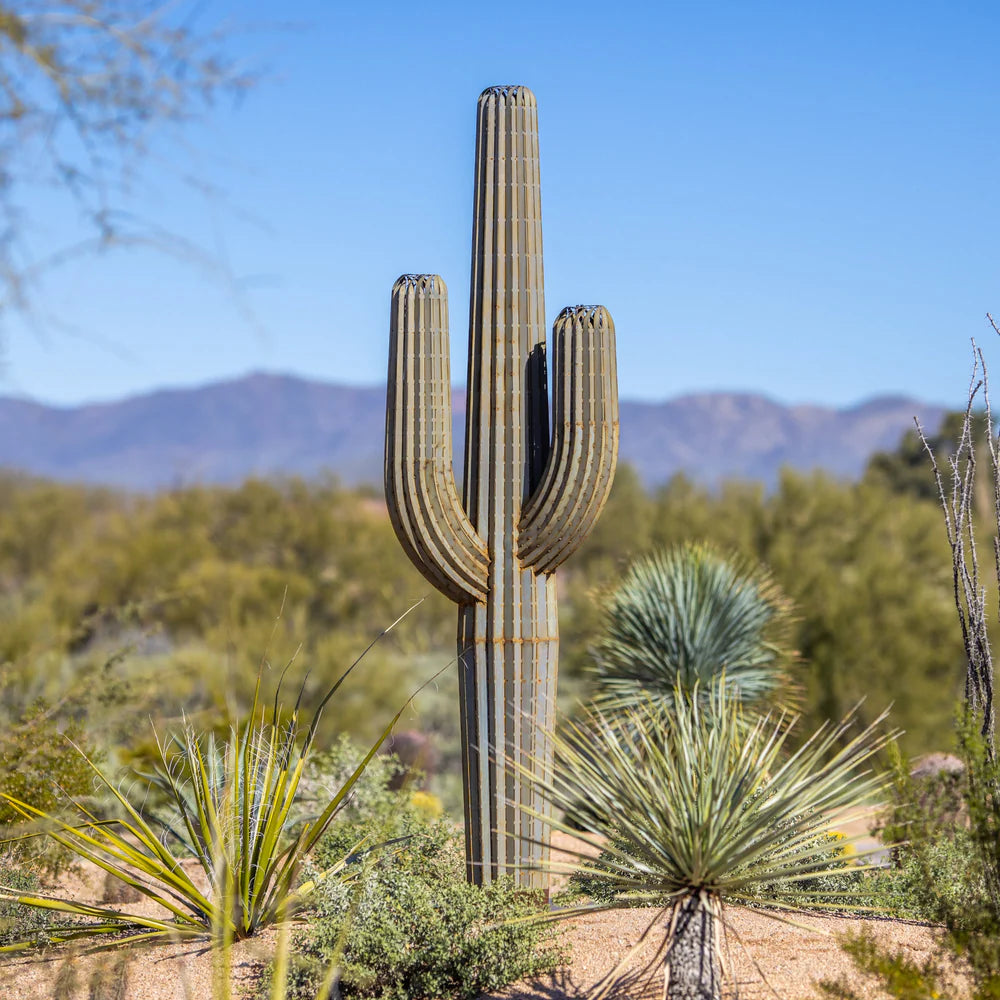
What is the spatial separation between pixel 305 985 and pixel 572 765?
1520 mm

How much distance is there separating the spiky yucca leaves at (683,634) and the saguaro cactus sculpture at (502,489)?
411cm

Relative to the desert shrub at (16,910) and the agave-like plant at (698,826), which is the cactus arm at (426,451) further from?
the desert shrub at (16,910)

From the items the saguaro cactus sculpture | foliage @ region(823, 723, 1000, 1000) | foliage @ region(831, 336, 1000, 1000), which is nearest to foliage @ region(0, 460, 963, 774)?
the saguaro cactus sculpture

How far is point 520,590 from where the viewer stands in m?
6.05

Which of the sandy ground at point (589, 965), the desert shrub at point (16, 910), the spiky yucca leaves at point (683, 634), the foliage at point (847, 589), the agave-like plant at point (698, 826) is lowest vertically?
the sandy ground at point (589, 965)

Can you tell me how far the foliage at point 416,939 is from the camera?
16.1ft

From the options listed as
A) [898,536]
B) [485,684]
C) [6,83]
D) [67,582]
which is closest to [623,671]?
[485,684]

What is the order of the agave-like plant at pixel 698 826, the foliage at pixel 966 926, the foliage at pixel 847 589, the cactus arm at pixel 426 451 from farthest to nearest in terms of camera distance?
the foliage at pixel 847 589 → the cactus arm at pixel 426 451 → the agave-like plant at pixel 698 826 → the foliage at pixel 966 926

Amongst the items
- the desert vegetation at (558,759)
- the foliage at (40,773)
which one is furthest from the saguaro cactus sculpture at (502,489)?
the foliage at (40,773)

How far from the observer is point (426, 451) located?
19.5ft

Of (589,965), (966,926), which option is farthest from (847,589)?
(966,926)

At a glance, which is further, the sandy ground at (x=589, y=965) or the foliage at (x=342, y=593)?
the foliage at (x=342, y=593)

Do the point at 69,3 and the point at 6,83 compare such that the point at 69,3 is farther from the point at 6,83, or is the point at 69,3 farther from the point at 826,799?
the point at 826,799

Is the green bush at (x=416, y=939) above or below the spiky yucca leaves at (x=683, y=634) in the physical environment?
below
